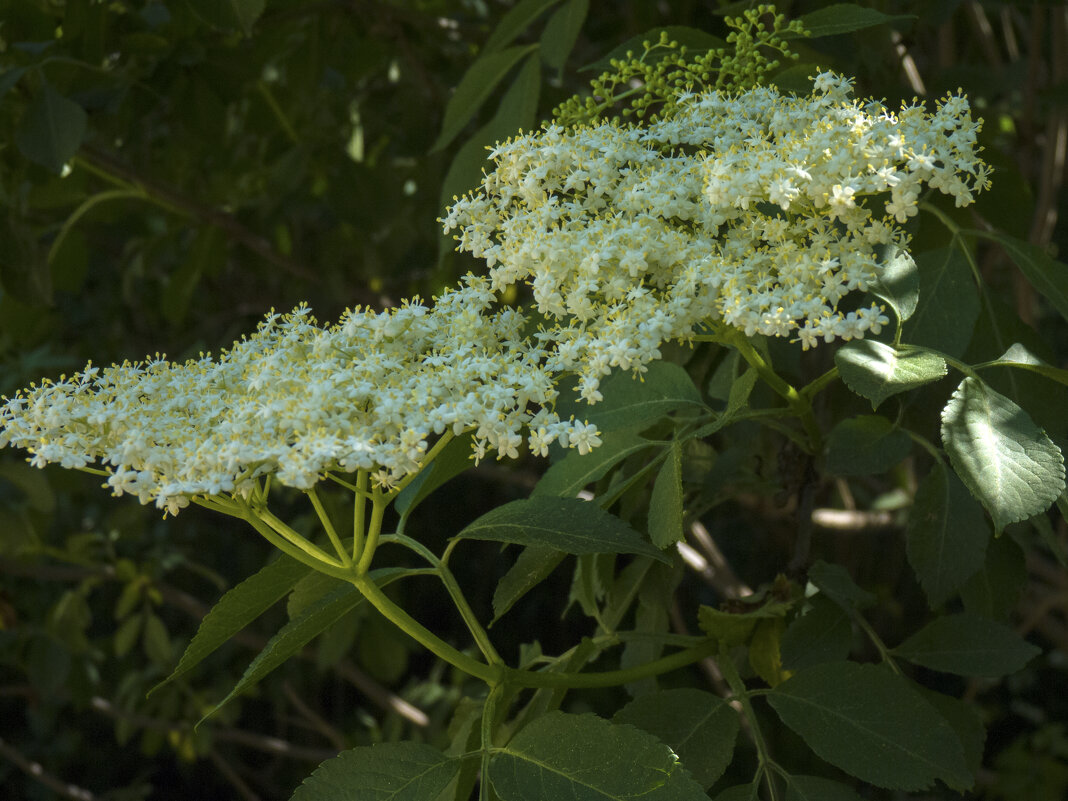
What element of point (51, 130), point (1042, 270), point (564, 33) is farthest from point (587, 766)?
point (51, 130)

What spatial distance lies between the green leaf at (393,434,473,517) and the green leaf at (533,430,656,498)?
2.8 inches

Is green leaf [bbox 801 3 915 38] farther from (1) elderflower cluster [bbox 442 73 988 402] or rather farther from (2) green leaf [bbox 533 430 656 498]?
(2) green leaf [bbox 533 430 656 498]

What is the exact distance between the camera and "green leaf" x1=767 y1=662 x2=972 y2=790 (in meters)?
0.82

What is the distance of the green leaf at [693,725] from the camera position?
871 mm

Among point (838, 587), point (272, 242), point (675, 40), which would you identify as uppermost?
point (675, 40)

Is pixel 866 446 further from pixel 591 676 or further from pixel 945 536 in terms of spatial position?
pixel 591 676

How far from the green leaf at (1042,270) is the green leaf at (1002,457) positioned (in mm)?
210

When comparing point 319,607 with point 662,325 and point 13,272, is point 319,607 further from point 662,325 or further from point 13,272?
point 13,272

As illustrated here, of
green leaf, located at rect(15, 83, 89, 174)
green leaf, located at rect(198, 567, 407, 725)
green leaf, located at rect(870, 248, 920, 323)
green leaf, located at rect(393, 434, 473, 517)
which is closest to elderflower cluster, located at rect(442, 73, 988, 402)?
green leaf, located at rect(870, 248, 920, 323)

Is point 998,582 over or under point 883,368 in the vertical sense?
under

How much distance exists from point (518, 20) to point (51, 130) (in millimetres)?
568

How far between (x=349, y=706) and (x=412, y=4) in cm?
232

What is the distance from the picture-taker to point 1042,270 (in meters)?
0.94

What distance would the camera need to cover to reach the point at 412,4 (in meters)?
2.09
